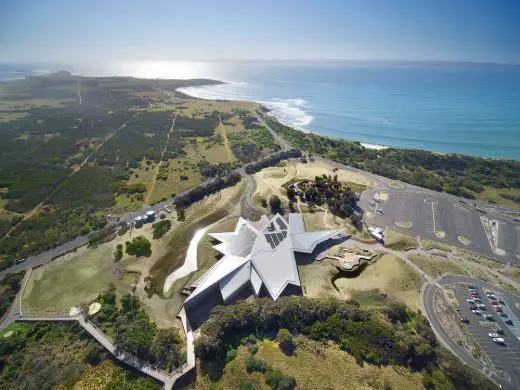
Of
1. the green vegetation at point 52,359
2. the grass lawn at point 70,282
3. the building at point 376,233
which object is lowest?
the green vegetation at point 52,359

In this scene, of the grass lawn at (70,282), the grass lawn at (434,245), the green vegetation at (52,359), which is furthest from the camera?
the grass lawn at (434,245)

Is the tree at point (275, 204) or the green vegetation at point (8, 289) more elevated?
the tree at point (275, 204)

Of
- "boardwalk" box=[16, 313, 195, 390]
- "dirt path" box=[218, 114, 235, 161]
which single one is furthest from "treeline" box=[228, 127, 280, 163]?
"boardwalk" box=[16, 313, 195, 390]

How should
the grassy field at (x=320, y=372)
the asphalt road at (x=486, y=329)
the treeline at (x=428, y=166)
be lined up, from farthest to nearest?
the treeline at (x=428, y=166)
the asphalt road at (x=486, y=329)
the grassy field at (x=320, y=372)

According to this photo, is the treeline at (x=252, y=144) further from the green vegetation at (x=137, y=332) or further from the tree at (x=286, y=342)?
the tree at (x=286, y=342)

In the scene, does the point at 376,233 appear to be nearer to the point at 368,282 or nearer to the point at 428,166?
the point at 368,282

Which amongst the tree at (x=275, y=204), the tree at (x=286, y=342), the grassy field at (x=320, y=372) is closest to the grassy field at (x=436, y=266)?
the grassy field at (x=320, y=372)

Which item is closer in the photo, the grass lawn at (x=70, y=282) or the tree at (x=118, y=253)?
the grass lawn at (x=70, y=282)

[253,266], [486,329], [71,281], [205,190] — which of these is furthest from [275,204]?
[486,329]
